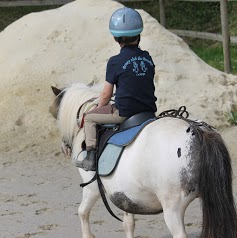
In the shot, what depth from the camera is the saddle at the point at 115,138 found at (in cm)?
522

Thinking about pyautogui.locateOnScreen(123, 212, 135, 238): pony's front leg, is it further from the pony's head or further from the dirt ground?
the pony's head

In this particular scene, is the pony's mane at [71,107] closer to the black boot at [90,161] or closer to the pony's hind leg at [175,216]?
the black boot at [90,161]

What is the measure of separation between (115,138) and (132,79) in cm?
43

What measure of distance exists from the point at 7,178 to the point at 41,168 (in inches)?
18.9

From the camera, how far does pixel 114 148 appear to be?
531 centimetres

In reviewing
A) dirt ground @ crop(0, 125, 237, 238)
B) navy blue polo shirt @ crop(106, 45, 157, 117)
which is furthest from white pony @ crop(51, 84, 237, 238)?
dirt ground @ crop(0, 125, 237, 238)

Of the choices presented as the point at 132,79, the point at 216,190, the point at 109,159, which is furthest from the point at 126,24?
the point at 216,190

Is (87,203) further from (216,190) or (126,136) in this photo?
(216,190)

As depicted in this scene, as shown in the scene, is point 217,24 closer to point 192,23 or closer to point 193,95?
point 192,23

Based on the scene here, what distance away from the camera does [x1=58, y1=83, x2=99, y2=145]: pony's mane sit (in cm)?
606

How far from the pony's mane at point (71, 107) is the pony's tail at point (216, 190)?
1.44 metres

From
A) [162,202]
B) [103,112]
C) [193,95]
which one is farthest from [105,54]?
[162,202]

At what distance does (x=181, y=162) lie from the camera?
15.8 ft

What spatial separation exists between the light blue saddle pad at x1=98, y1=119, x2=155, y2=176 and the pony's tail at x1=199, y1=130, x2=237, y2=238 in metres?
0.55
